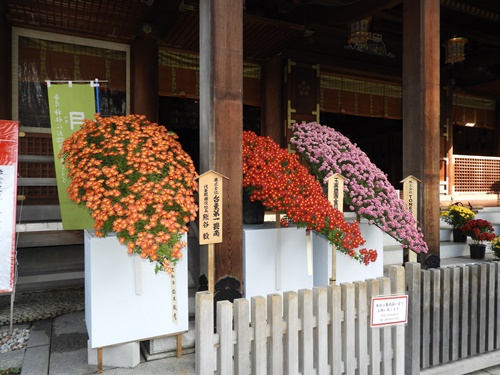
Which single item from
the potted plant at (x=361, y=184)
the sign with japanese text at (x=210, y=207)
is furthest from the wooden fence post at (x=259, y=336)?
the potted plant at (x=361, y=184)

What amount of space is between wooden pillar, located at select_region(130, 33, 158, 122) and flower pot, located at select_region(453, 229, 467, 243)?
18.7ft

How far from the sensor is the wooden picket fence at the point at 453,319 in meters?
2.90

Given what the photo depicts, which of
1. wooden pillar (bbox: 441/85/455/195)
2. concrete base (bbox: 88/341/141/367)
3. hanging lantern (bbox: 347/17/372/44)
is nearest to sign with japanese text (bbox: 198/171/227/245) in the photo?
concrete base (bbox: 88/341/141/367)

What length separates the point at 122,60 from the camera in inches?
236

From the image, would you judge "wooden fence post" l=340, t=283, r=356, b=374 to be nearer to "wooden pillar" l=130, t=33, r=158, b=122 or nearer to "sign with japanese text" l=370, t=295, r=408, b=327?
"sign with japanese text" l=370, t=295, r=408, b=327

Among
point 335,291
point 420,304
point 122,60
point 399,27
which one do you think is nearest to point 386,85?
point 399,27

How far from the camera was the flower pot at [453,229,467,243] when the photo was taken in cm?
616

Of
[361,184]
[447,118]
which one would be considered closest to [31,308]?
[361,184]

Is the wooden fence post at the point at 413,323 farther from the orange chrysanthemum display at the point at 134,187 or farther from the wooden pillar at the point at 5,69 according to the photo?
the wooden pillar at the point at 5,69

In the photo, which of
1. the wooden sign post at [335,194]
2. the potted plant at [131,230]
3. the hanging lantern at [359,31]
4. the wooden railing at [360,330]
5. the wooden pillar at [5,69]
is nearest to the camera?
the wooden railing at [360,330]

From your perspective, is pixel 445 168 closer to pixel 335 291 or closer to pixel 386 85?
pixel 386 85

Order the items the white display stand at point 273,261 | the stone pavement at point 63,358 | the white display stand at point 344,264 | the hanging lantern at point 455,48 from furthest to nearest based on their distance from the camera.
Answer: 1. the hanging lantern at point 455,48
2. the white display stand at point 344,264
3. the white display stand at point 273,261
4. the stone pavement at point 63,358

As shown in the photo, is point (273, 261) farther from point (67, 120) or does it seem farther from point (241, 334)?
point (67, 120)

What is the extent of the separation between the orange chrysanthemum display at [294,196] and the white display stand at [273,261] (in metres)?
0.24
